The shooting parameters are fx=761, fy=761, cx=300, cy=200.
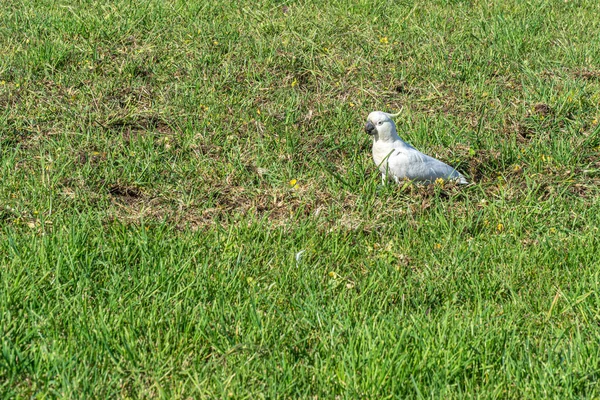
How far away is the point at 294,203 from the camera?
419 centimetres

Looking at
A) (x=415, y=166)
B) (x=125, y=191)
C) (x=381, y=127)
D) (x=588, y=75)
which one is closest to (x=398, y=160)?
(x=415, y=166)

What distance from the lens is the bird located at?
421 centimetres

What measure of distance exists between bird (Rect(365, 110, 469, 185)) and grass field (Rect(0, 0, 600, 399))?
4.1 inches

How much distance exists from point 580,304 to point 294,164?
1917mm

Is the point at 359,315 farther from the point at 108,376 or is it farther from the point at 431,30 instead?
the point at 431,30

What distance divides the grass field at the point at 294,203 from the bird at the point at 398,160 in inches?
4.1

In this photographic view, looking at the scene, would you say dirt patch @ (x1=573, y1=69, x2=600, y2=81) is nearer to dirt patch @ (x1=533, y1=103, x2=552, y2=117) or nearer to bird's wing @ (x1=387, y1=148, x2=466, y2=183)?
dirt patch @ (x1=533, y1=103, x2=552, y2=117)

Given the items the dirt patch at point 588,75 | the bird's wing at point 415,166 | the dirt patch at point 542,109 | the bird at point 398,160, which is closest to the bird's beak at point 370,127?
the bird at point 398,160

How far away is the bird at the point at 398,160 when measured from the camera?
421 centimetres

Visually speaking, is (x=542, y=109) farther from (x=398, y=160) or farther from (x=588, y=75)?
(x=398, y=160)

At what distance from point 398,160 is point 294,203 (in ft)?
2.04

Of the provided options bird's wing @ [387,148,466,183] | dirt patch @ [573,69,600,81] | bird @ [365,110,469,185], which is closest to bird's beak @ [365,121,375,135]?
bird @ [365,110,469,185]

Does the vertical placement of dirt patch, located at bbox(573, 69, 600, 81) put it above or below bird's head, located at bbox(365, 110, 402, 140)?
below

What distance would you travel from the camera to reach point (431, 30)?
6.07 meters
